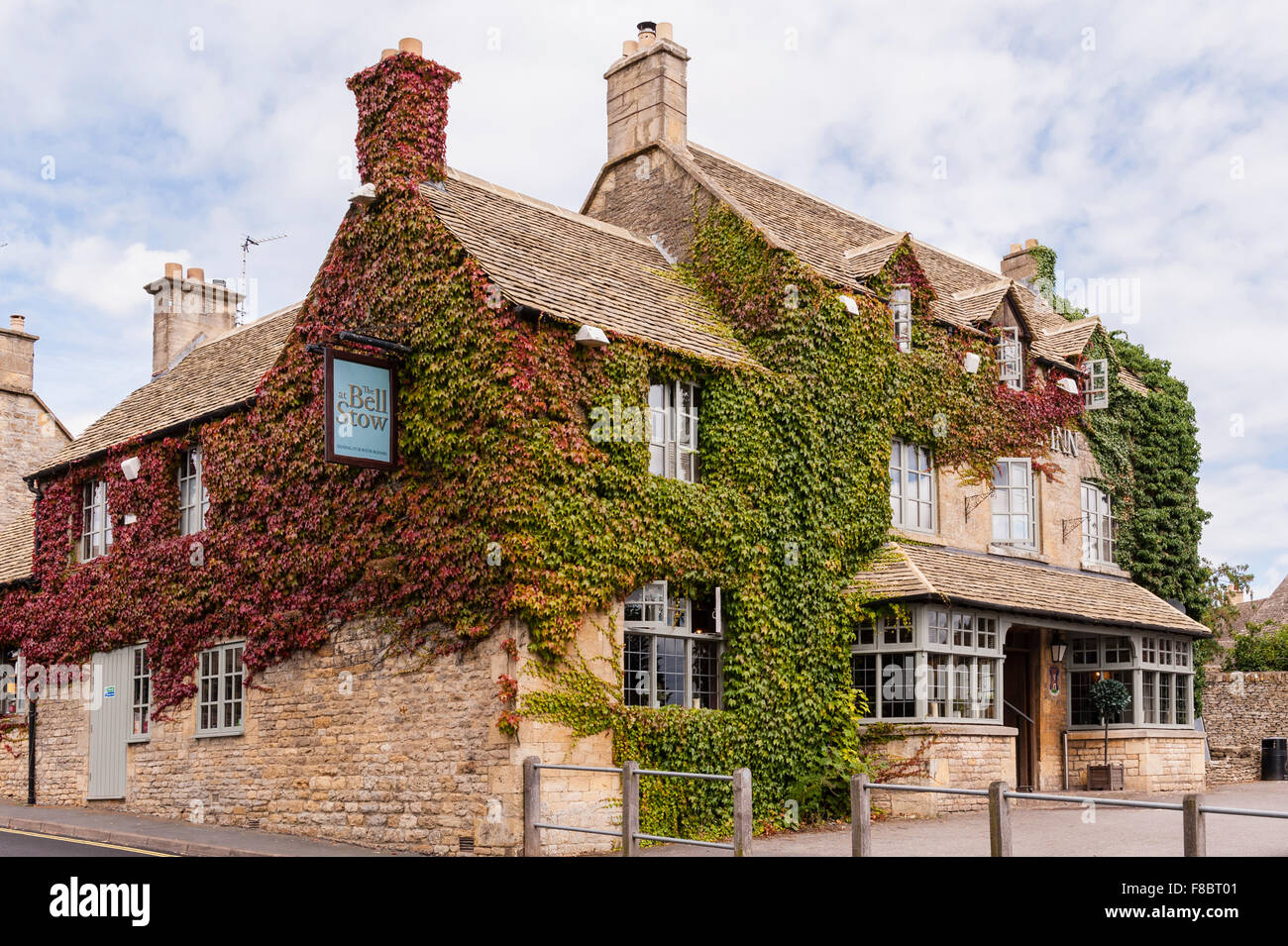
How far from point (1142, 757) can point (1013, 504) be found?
192 inches

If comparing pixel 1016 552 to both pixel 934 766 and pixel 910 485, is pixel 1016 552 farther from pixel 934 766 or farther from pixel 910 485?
pixel 934 766


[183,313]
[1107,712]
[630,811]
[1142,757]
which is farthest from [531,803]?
[183,313]

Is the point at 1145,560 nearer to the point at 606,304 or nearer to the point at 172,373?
the point at 606,304

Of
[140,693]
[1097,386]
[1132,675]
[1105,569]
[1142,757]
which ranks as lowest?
[1142,757]

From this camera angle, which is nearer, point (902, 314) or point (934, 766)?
point (934, 766)

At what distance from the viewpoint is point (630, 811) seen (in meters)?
13.7

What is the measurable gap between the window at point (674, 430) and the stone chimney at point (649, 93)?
260 inches

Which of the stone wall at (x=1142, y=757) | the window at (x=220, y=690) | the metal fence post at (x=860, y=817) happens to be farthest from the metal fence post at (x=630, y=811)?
the stone wall at (x=1142, y=757)

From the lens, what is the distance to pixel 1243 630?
181 feet

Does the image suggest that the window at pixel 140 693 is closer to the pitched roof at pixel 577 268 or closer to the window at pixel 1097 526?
the pitched roof at pixel 577 268

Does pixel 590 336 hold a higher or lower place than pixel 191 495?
higher
